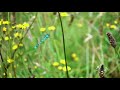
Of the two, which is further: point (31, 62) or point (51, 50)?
point (51, 50)

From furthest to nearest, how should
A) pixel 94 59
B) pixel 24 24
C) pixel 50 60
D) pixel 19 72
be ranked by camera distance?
pixel 94 59
pixel 50 60
pixel 19 72
pixel 24 24

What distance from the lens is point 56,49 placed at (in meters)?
2.96

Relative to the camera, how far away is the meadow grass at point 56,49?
2539mm

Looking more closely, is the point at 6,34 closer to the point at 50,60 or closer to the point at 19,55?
the point at 19,55

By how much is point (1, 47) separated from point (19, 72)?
241 millimetres

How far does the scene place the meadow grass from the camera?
2.54 metres

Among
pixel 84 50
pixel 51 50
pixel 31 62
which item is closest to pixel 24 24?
pixel 31 62
